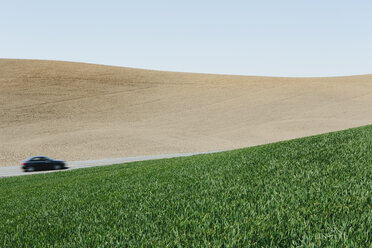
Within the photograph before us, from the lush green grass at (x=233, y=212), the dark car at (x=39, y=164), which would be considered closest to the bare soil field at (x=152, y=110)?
the dark car at (x=39, y=164)

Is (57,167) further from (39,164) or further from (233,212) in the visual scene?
(233,212)

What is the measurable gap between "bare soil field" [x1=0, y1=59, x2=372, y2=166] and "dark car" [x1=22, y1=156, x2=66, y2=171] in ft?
16.5

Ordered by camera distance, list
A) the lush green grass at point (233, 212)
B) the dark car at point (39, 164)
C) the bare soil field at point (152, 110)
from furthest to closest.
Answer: the bare soil field at point (152, 110)
the dark car at point (39, 164)
the lush green grass at point (233, 212)

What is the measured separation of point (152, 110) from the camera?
166ft

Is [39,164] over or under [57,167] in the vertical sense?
over

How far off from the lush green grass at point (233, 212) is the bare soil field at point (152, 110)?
26860 millimetres

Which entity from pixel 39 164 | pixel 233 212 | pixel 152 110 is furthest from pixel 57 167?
pixel 152 110

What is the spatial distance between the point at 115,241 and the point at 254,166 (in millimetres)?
3678

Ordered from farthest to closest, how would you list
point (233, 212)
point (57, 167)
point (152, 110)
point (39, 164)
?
1. point (152, 110)
2. point (57, 167)
3. point (39, 164)
4. point (233, 212)

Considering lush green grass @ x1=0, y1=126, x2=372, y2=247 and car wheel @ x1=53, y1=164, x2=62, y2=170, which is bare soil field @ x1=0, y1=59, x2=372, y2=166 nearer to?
car wheel @ x1=53, y1=164, x2=62, y2=170

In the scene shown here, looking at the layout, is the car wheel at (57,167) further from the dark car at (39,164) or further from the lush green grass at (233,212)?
the lush green grass at (233,212)

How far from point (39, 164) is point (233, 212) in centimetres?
2535

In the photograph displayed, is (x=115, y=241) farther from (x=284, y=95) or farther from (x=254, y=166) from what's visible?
(x=284, y=95)

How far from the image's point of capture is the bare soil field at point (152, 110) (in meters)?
35.3
